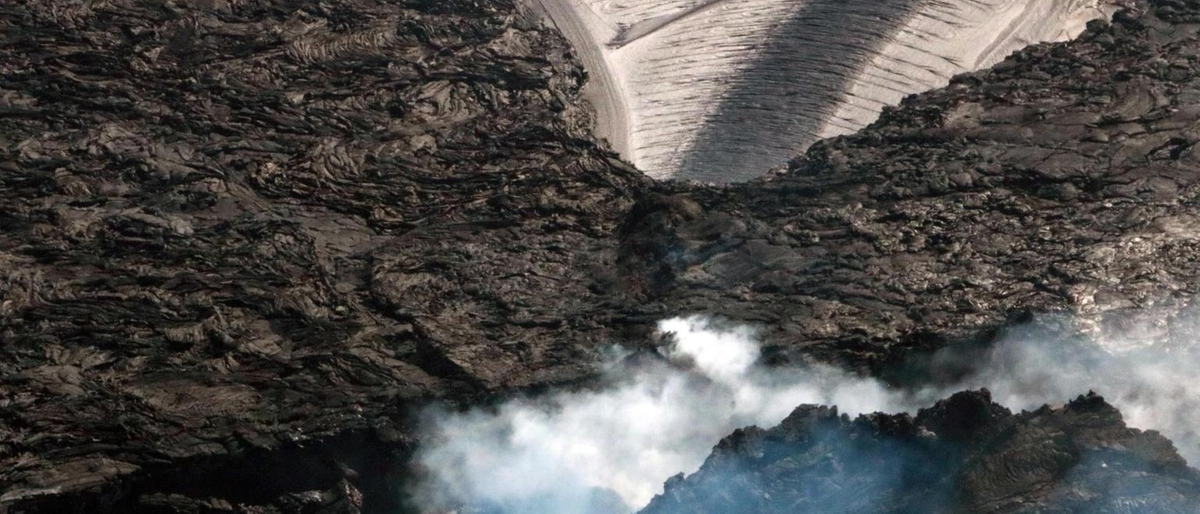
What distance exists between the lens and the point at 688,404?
1817 centimetres

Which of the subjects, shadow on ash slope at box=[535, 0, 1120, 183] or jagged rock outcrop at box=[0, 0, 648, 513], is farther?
shadow on ash slope at box=[535, 0, 1120, 183]

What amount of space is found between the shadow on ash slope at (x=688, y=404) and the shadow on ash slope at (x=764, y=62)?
7.12 meters

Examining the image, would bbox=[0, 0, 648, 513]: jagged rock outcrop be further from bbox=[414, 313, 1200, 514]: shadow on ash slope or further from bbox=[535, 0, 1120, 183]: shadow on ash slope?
bbox=[535, 0, 1120, 183]: shadow on ash slope

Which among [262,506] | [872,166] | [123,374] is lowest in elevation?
[262,506]

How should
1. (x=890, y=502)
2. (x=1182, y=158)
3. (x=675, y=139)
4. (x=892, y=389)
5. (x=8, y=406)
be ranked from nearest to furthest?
(x=890, y=502) → (x=8, y=406) → (x=892, y=389) → (x=1182, y=158) → (x=675, y=139)

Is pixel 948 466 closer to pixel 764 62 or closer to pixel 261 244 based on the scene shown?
pixel 261 244

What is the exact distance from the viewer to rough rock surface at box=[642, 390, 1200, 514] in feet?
44.4

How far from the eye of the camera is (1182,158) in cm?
1938

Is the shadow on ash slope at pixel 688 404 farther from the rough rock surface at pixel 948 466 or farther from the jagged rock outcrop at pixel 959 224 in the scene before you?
the rough rock surface at pixel 948 466

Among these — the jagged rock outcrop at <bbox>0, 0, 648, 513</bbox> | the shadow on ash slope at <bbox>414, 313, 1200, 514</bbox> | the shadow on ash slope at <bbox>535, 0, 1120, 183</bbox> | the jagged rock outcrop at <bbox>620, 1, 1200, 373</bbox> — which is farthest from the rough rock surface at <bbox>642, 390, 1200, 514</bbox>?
the shadow on ash slope at <bbox>535, 0, 1120, 183</bbox>

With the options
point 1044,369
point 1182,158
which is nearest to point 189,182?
point 1044,369

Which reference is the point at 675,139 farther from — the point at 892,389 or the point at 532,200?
the point at 892,389

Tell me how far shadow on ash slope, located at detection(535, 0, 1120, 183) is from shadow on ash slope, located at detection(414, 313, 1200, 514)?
7120mm

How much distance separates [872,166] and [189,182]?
10.4 meters
